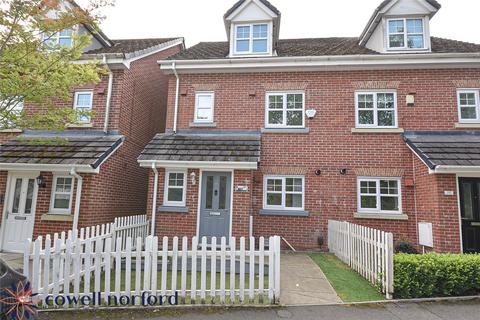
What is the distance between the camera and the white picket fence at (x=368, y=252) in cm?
596

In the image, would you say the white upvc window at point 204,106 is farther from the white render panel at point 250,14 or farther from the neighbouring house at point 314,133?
the white render panel at point 250,14

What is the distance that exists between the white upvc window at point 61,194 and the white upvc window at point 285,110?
24.5ft

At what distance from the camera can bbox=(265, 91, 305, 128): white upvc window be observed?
1133 cm

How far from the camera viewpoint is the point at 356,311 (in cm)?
526

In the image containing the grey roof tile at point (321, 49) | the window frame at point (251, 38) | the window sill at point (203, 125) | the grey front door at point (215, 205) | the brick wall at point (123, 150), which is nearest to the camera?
the brick wall at point (123, 150)

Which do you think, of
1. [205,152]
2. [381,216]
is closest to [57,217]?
[205,152]

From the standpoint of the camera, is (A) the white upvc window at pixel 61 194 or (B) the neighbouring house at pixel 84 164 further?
(A) the white upvc window at pixel 61 194

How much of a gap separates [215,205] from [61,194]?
538 cm

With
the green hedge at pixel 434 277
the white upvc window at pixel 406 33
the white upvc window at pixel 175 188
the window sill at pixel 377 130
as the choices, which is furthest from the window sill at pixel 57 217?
the white upvc window at pixel 406 33

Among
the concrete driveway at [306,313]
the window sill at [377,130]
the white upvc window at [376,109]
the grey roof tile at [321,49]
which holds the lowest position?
the concrete driveway at [306,313]

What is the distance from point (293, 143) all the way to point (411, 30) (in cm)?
641

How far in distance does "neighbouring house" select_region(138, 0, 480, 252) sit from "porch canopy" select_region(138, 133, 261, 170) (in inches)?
1.5

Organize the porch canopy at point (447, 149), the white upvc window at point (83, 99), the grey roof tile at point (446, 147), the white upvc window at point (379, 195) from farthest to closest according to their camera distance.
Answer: the white upvc window at point (83, 99) < the white upvc window at point (379, 195) < the grey roof tile at point (446, 147) < the porch canopy at point (447, 149)

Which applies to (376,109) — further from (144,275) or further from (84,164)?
(84,164)
